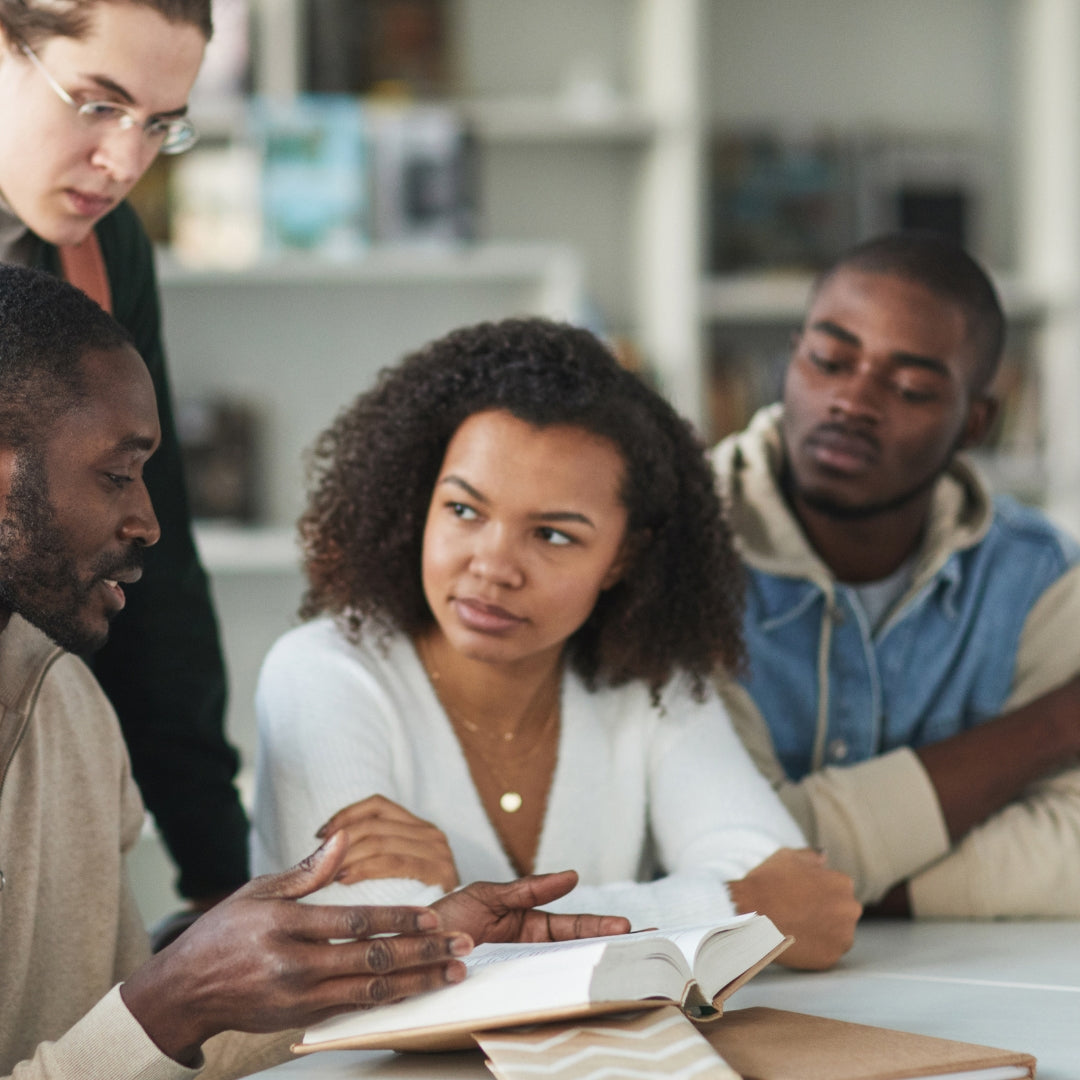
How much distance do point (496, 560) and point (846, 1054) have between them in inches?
22.9

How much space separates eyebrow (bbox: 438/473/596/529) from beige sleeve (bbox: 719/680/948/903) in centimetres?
36

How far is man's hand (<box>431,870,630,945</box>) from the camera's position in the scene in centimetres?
107

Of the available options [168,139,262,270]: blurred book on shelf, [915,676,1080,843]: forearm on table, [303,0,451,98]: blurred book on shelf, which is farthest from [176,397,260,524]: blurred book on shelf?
[915,676,1080,843]: forearm on table

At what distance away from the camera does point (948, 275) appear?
1743 millimetres

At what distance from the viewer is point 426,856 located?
122 cm

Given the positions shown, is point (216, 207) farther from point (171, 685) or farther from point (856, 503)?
point (856, 503)

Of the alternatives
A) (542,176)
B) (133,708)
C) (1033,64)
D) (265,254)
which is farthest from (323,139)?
(133,708)

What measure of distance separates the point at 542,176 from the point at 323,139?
0.61 metres

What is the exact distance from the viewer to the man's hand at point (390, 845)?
120 cm

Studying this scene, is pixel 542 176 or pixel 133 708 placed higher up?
pixel 542 176

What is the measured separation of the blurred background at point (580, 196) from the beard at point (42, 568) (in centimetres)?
240

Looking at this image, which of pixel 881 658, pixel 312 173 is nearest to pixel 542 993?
pixel 881 658

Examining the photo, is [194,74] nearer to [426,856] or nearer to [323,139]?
[426,856]

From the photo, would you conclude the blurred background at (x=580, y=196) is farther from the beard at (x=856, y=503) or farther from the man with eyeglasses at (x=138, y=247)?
the man with eyeglasses at (x=138, y=247)
